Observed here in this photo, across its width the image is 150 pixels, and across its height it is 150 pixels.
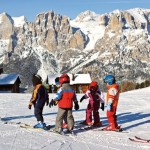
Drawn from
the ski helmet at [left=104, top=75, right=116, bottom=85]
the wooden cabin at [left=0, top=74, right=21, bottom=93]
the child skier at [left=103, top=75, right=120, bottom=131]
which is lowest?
the child skier at [left=103, top=75, right=120, bottom=131]

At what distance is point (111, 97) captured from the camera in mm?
10469

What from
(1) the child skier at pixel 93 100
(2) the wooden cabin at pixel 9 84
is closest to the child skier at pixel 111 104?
(1) the child skier at pixel 93 100

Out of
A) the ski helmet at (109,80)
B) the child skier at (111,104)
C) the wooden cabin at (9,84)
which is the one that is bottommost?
the child skier at (111,104)

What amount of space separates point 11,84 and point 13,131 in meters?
56.4

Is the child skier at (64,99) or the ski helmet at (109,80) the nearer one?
the child skier at (64,99)

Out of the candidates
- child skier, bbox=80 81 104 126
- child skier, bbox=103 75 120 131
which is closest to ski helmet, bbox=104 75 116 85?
child skier, bbox=103 75 120 131

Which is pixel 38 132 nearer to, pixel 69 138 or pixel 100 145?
pixel 69 138

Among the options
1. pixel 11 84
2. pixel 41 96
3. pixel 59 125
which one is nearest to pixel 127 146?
pixel 59 125

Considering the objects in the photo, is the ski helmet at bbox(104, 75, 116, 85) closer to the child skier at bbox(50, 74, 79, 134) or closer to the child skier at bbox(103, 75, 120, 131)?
the child skier at bbox(103, 75, 120, 131)

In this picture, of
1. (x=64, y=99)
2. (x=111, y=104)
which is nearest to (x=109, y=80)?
(x=111, y=104)

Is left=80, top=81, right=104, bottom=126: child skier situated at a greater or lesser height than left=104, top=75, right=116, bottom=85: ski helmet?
lesser

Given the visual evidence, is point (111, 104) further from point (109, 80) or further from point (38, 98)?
point (38, 98)

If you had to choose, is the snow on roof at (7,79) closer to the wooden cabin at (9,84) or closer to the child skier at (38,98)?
the wooden cabin at (9,84)

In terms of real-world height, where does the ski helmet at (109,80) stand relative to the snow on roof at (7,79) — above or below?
below
